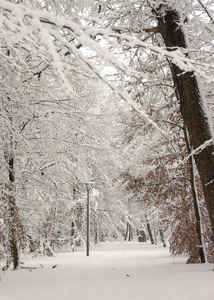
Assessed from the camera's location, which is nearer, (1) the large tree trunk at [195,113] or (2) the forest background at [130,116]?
(1) the large tree trunk at [195,113]

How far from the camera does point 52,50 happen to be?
171 cm

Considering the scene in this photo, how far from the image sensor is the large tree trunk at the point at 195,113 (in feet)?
17.0

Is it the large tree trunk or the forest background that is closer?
the large tree trunk

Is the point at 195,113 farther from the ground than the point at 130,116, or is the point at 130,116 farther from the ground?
the point at 130,116

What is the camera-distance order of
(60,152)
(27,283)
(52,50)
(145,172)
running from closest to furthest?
(52,50), (27,283), (60,152), (145,172)

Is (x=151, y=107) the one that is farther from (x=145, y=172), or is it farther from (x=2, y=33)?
(x=2, y=33)

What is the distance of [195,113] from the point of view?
5312 mm

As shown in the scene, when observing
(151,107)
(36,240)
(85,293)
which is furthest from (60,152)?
(36,240)

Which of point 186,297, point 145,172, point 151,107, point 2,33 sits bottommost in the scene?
point 186,297

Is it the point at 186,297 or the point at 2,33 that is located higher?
the point at 2,33

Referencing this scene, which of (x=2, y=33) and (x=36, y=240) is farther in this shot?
(x=36, y=240)

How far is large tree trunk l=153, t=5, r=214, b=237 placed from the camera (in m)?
5.17

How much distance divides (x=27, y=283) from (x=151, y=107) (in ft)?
18.1

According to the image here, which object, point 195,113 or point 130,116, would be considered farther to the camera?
point 130,116
